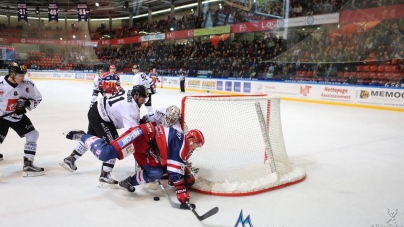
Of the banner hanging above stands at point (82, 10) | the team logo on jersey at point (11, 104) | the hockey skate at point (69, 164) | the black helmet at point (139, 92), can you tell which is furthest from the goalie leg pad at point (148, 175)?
the banner hanging above stands at point (82, 10)

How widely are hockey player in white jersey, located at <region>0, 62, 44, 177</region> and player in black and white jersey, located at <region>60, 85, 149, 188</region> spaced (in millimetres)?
789

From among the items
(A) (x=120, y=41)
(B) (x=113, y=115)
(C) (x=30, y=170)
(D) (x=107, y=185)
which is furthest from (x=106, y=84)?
(A) (x=120, y=41)

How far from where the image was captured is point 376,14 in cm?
1126

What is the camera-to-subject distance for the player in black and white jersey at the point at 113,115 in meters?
3.05

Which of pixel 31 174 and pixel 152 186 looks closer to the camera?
pixel 152 186

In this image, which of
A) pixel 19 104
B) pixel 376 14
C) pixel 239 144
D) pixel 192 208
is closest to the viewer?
pixel 192 208

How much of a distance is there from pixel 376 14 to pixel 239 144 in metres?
9.97

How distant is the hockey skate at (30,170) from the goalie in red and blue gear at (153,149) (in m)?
0.87

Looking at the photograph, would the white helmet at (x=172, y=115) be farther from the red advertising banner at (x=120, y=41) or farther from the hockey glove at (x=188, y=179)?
the red advertising banner at (x=120, y=41)

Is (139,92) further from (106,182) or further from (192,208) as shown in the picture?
(192,208)

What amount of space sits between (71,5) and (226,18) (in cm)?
1652

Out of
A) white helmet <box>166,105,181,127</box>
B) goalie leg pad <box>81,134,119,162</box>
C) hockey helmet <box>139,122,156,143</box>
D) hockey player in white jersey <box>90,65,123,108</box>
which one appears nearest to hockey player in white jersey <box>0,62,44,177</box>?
goalie leg pad <box>81,134,119,162</box>

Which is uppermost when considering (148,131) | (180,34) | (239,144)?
(180,34)

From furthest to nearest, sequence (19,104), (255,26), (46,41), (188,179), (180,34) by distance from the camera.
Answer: (46,41), (180,34), (255,26), (19,104), (188,179)
